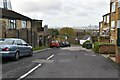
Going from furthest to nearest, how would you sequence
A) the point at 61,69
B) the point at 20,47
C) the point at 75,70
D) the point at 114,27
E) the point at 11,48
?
the point at 114,27 < the point at 20,47 < the point at 11,48 < the point at 61,69 < the point at 75,70

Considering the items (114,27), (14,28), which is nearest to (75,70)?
(114,27)

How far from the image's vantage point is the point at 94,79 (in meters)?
10.5

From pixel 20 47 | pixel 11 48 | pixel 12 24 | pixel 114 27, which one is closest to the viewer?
pixel 11 48

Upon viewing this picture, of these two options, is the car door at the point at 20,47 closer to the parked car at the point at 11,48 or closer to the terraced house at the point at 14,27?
the parked car at the point at 11,48

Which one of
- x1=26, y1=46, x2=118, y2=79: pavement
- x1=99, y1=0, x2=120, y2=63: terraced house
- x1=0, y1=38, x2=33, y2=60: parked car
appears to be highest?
x1=99, y1=0, x2=120, y2=63: terraced house

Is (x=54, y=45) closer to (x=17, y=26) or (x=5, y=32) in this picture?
(x=17, y=26)

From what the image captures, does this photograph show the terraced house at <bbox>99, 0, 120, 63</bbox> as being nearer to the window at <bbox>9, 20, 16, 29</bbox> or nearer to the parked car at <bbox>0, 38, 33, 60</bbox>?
the parked car at <bbox>0, 38, 33, 60</bbox>

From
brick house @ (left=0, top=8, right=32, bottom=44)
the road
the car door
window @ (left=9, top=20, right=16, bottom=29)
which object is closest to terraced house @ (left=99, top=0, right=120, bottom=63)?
the road

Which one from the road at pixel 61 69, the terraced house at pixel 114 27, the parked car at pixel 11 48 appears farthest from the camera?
the terraced house at pixel 114 27

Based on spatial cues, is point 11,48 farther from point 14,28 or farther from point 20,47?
point 14,28

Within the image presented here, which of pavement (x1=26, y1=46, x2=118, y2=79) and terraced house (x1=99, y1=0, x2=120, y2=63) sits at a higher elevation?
terraced house (x1=99, y1=0, x2=120, y2=63)

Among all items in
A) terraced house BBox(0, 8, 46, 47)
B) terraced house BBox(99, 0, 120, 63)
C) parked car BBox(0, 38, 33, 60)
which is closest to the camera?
parked car BBox(0, 38, 33, 60)

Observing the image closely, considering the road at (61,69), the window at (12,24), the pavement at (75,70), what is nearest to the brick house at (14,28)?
the window at (12,24)

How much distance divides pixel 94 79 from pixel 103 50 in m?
22.6
